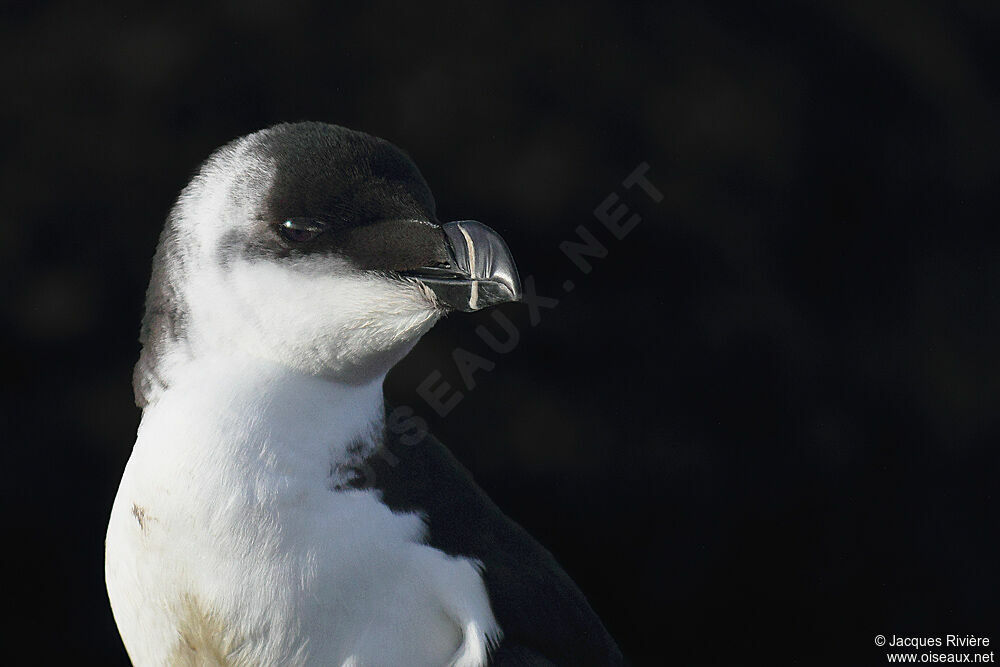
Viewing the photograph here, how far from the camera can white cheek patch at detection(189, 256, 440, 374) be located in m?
0.99

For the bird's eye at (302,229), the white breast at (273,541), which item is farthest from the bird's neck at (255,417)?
the bird's eye at (302,229)

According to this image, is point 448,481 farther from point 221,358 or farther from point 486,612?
point 221,358

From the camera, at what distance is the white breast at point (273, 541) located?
1048 mm

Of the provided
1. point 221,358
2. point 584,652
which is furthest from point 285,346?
point 584,652

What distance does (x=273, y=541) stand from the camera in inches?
41.9

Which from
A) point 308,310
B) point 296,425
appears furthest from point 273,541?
point 308,310

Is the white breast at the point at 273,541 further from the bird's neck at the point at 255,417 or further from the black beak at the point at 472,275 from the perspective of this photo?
the black beak at the point at 472,275

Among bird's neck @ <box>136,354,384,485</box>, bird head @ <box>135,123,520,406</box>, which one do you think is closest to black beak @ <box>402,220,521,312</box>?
bird head @ <box>135,123,520,406</box>

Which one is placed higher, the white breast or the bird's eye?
the bird's eye

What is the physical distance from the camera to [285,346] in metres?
1.02

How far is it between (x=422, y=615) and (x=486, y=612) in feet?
0.25

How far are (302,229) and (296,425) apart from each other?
7.5 inches

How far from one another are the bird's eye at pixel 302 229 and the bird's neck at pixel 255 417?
125 millimetres

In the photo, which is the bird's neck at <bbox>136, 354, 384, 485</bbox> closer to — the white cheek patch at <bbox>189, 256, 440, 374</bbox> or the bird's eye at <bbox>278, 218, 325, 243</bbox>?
the white cheek patch at <bbox>189, 256, 440, 374</bbox>
